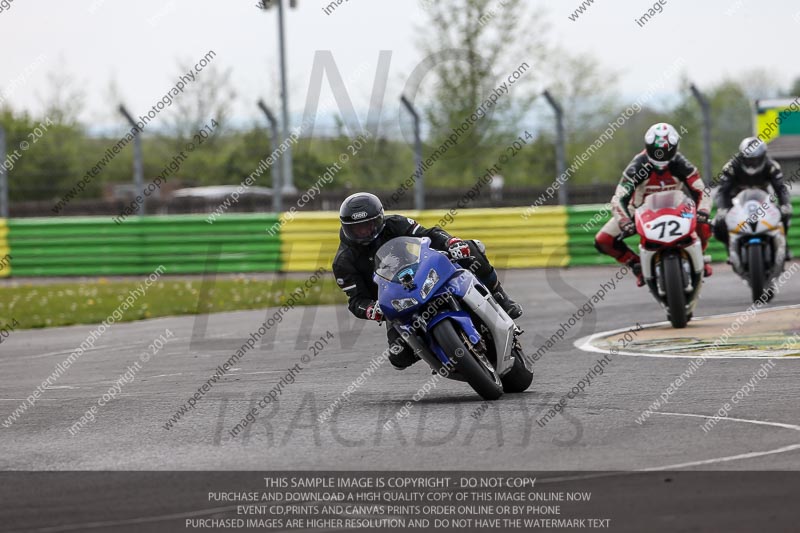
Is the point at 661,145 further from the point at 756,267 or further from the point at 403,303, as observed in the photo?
the point at 403,303

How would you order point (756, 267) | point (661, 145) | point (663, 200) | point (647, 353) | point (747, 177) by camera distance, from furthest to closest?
point (747, 177)
point (756, 267)
point (661, 145)
point (663, 200)
point (647, 353)

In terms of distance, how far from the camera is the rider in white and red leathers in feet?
40.7

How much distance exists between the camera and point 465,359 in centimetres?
806

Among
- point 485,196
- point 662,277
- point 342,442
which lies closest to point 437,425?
point 342,442

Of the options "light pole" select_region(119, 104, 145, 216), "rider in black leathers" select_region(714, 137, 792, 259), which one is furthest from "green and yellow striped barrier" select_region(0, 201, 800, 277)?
"rider in black leathers" select_region(714, 137, 792, 259)

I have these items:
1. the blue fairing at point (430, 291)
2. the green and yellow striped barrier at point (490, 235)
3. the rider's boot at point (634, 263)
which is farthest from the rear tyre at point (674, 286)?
the green and yellow striped barrier at point (490, 235)

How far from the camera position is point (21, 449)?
24.4 feet

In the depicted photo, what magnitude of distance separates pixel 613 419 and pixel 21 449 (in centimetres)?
335

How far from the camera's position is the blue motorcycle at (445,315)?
8148 millimetres

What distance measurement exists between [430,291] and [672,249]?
442cm

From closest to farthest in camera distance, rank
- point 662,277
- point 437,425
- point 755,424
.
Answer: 1. point 755,424
2. point 437,425
3. point 662,277
